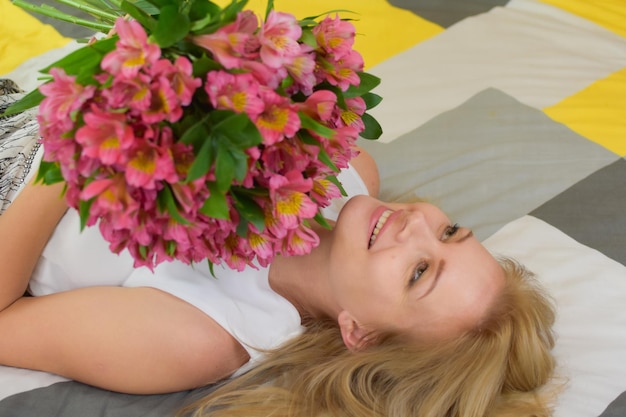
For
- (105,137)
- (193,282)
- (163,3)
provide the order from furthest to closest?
(193,282) < (163,3) < (105,137)

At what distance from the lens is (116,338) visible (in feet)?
3.82

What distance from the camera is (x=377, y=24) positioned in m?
1.98

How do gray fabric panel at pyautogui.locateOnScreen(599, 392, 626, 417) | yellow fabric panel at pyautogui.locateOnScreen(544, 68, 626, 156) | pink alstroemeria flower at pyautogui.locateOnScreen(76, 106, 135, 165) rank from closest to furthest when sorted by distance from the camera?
pink alstroemeria flower at pyautogui.locateOnScreen(76, 106, 135, 165), gray fabric panel at pyautogui.locateOnScreen(599, 392, 626, 417), yellow fabric panel at pyautogui.locateOnScreen(544, 68, 626, 156)

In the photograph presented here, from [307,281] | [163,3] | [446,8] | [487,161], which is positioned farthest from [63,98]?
[446,8]

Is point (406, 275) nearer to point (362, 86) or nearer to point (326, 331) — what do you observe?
point (326, 331)

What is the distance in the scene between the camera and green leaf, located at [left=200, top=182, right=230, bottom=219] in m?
0.82

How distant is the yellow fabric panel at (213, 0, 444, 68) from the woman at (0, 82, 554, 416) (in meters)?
0.77

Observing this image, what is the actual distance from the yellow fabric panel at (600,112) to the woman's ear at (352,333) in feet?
2.36

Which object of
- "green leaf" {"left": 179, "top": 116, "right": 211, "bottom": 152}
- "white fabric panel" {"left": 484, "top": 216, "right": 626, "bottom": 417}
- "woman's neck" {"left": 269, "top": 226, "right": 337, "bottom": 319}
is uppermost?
"green leaf" {"left": 179, "top": 116, "right": 211, "bottom": 152}

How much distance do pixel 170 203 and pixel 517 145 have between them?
102 cm

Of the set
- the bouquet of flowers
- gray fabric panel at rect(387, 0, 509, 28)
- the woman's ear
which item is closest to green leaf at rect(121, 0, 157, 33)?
the bouquet of flowers

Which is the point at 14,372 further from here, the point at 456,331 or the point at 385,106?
the point at 385,106

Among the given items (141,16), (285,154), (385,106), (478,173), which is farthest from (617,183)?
(141,16)

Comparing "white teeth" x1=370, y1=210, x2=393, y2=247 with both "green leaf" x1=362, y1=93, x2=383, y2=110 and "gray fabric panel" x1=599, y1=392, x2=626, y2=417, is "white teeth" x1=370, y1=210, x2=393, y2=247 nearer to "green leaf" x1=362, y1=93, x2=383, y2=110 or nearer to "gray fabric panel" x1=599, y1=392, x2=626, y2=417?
"green leaf" x1=362, y1=93, x2=383, y2=110
